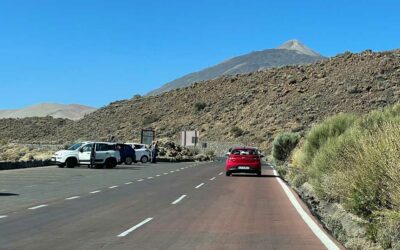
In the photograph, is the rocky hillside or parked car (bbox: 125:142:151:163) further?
the rocky hillside

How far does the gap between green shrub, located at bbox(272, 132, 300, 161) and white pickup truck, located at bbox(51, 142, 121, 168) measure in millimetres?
15582

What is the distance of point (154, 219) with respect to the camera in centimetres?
1309

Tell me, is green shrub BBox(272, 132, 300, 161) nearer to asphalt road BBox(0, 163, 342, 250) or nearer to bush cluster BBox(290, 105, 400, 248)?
asphalt road BBox(0, 163, 342, 250)

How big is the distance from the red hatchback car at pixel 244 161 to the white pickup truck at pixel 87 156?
409 inches

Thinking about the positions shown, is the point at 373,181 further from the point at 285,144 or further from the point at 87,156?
the point at 285,144

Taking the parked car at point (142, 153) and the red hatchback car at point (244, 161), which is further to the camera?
the parked car at point (142, 153)

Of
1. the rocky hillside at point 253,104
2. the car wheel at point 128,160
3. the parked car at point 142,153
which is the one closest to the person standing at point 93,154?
the car wheel at point 128,160

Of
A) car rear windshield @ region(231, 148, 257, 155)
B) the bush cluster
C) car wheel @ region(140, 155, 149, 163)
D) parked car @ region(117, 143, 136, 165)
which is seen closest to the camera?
the bush cluster

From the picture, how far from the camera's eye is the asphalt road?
9945 millimetres

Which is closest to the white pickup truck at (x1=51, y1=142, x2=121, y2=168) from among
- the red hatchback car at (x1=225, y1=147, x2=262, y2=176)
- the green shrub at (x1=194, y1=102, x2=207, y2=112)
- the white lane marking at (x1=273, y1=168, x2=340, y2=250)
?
the red hatchback car at (x1=225, y1=147, x2=262, y2=176)

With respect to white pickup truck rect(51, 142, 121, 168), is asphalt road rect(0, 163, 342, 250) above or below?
below

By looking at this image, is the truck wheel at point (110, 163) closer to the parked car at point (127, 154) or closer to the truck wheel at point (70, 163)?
the truck wheel at point (70, 163)

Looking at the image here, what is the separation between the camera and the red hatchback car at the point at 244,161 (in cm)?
3084

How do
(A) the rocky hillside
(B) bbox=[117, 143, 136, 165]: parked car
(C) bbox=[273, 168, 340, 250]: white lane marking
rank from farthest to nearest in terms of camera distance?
(A) the rocky hillside < (B) bbox=[117, 143, 136, 165]: parked car < (C) bbox=[273, 168, 340, 250]: white lane marking
